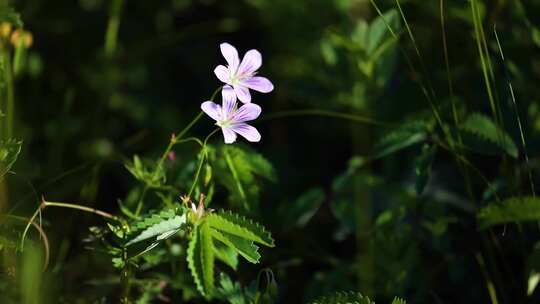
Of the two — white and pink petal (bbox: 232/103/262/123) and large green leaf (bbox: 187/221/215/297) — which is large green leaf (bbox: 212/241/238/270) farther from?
white and pink petal (bbox: 232/103/262/123)

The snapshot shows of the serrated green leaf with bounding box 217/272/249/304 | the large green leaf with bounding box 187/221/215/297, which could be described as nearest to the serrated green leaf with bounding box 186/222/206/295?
the large green leaf with bounding box 187/221/215/297

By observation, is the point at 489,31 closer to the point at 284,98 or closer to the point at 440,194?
the point at 440,194

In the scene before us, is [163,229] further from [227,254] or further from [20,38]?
[20,38]

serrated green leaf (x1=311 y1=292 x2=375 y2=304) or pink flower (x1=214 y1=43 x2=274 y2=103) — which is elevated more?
pink flower (x1=214 y1=43 x2=274 y2=103)

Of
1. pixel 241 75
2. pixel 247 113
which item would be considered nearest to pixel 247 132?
pixel 247 113

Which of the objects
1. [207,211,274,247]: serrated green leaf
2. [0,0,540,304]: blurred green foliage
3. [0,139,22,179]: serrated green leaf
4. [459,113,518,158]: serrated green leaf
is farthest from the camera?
[459,113,518,158]: serrated green leaf

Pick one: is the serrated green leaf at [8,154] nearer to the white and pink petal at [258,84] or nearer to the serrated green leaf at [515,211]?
the white and pink petal at [258,84]
